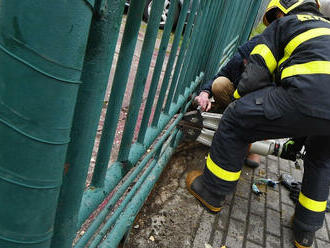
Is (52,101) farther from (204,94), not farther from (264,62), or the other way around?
(204,94)

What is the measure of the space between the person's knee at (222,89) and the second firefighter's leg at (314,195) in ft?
3.11

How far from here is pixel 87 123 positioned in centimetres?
86

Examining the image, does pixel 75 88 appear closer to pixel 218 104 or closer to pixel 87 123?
pixel 87 123

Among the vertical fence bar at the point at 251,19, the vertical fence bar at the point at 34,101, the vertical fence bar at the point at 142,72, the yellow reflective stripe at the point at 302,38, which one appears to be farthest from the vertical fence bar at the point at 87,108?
the vertical fence bar at the point at 251,19

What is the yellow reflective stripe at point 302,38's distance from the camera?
2055 mm

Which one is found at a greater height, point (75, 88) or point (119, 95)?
point (75, 88)

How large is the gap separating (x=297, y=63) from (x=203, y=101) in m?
1.11

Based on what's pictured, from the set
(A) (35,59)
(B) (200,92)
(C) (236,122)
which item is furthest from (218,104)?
(A) (35,59)

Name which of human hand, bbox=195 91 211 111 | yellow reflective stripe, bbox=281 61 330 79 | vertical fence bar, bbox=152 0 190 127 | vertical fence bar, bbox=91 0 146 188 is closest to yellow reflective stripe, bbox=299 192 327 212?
yellow reflective stripe, bbox=281 61 330 79

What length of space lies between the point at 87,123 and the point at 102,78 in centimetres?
13

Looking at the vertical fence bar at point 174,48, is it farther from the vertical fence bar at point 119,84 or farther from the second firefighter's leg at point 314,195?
the second firefighter's leg at point 314,195

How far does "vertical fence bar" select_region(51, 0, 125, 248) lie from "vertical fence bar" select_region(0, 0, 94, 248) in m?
0.12

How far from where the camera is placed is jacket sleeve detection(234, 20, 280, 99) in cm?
230

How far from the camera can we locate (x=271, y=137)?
2389 millimetres
